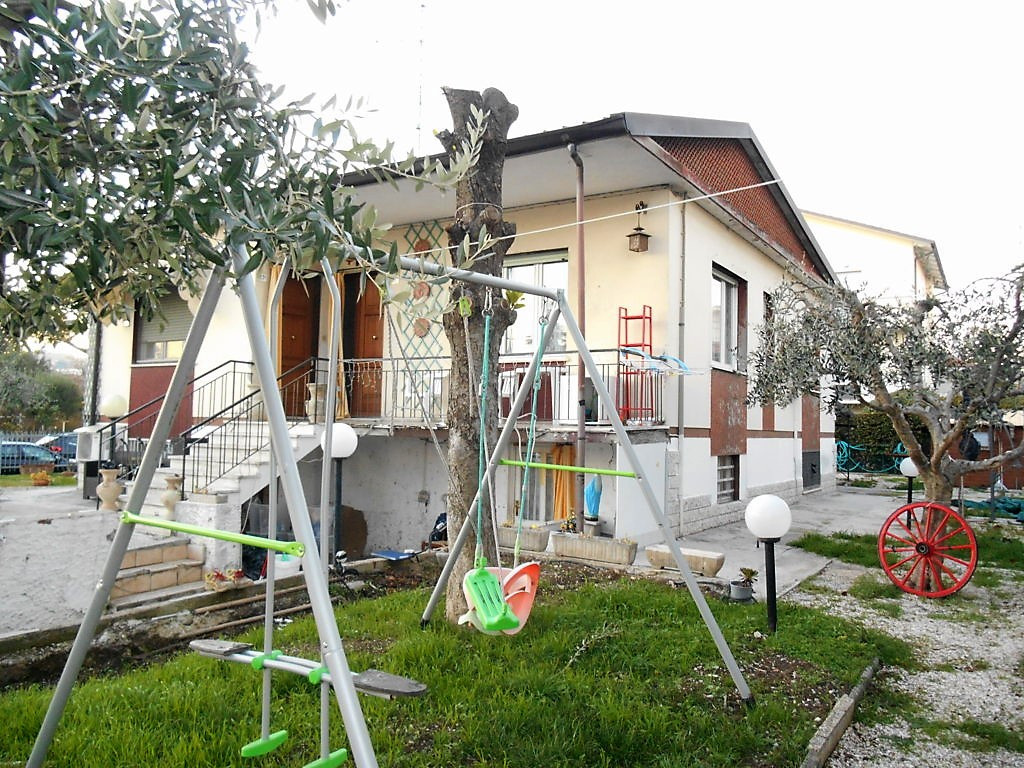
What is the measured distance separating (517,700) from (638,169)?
7.35 metres

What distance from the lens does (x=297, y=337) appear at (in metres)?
12.8

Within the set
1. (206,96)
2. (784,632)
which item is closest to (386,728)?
(206,96)

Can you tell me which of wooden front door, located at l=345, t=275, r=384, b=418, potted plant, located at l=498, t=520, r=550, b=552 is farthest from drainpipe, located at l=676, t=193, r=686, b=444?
wooden front door, located at l=345, t=275, r=384, b=418

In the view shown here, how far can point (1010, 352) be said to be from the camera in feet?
22.7

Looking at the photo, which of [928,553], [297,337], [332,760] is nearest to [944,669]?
[928,553]

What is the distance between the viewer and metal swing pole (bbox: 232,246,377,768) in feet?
5.84

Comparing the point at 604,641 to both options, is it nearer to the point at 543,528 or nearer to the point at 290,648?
the point at 290,648

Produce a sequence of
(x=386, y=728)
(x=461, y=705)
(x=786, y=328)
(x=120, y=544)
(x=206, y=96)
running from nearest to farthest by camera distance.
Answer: (x=206, y=96) → (x=120, y=544) → (x=386, y=728) → (x=461, y=705) → (x=786, y=328)

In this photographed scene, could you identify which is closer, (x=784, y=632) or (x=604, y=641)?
(x=604, y=641)

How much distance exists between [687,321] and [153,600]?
24.0 feet

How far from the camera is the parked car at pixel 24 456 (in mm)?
20319

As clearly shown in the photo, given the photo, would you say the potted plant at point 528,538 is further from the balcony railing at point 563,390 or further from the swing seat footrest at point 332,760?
the swing seat footrest at point 332,760

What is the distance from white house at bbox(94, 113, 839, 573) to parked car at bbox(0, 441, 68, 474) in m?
9.58

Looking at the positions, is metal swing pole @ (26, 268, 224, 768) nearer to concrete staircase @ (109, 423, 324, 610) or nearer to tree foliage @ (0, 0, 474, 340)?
tree foliage @ (0, 0, 474, 340)
